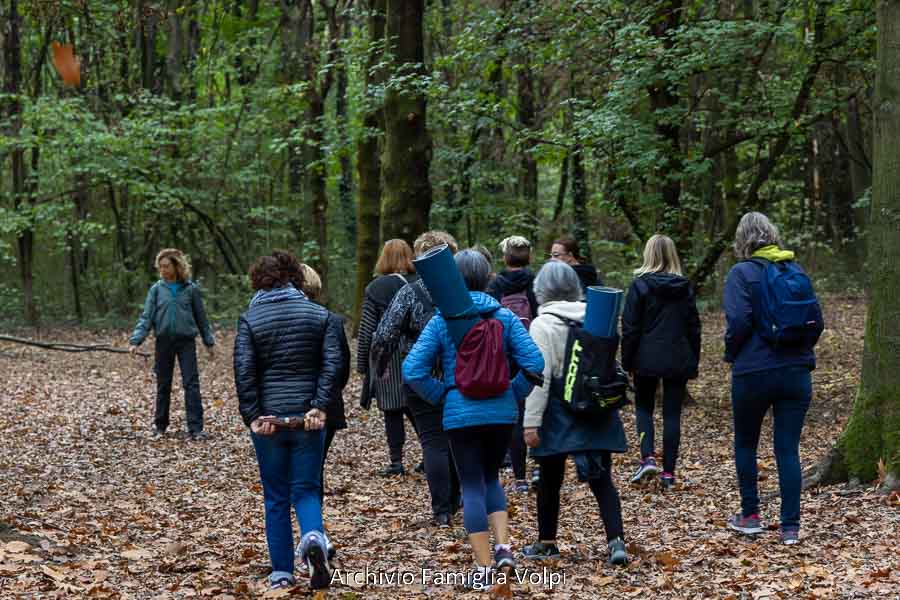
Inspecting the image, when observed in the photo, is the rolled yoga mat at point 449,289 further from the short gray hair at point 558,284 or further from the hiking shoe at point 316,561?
the hiking shoe at point 316,561

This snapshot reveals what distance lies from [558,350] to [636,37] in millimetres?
6450

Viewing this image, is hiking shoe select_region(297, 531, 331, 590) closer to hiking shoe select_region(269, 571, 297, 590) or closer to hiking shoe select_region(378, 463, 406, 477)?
hiking shoe select_region(269, 571, 297, 590)

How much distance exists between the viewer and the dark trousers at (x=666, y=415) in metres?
8.69

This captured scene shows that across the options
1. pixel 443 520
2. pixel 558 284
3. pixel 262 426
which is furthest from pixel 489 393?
pixel 443 520

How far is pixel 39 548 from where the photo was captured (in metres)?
6.82

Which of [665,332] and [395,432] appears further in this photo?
[395,432]

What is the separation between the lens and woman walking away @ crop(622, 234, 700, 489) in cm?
856

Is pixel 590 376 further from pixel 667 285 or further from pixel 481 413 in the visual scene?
pixel 667 285

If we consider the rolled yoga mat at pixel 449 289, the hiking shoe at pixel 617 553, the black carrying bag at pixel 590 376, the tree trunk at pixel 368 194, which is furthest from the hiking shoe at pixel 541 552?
the tree trunk at pixel 368 194

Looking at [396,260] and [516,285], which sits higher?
[396,260]

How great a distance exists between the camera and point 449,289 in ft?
18.5

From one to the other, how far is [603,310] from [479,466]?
43.9 inches

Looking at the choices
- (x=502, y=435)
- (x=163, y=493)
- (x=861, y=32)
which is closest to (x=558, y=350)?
(x=502, y=435)

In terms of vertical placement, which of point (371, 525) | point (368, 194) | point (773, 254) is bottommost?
point (371, 525)
